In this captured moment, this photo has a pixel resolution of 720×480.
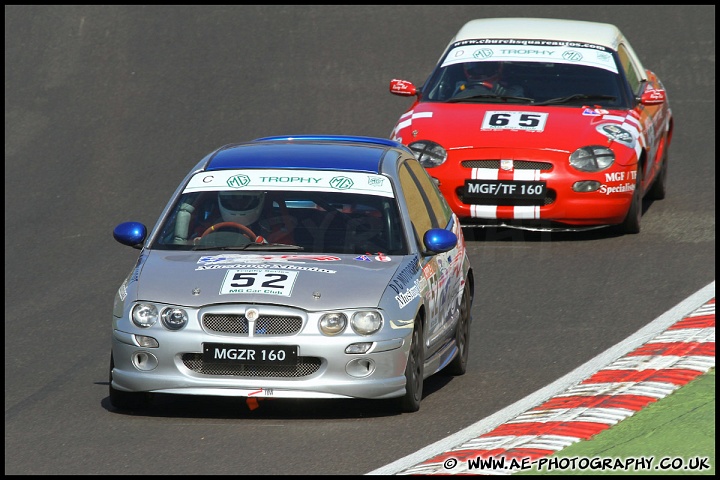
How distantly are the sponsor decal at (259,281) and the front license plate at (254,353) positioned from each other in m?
0.29

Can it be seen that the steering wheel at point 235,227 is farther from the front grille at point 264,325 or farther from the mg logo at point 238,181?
the front grille at point 264,325

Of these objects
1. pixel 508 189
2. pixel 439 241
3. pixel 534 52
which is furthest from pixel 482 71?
pixel 439 241

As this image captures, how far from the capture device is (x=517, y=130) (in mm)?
13750

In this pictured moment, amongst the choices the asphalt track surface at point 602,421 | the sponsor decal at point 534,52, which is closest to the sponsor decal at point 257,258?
the asphalt track surface at point 602,421

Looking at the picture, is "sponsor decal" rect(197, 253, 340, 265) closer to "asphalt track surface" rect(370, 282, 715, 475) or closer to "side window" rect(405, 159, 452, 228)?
"side window" rect(405, 159, 452, 228)

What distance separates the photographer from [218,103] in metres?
19.0

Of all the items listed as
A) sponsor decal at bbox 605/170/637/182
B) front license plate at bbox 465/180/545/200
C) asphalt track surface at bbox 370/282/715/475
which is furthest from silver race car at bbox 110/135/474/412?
sponsor decal at bbox 605/170/637/182

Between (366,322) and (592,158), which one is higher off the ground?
(366,322)

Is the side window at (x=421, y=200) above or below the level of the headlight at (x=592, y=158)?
above

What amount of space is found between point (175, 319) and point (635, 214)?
21.6 feet

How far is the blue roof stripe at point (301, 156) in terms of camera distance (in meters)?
9.62

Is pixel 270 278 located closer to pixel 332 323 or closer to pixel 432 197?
pixel 332 323

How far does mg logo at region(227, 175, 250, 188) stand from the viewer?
9461 millimetres

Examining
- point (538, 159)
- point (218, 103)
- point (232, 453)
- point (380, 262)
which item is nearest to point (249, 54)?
point (218, 103)
